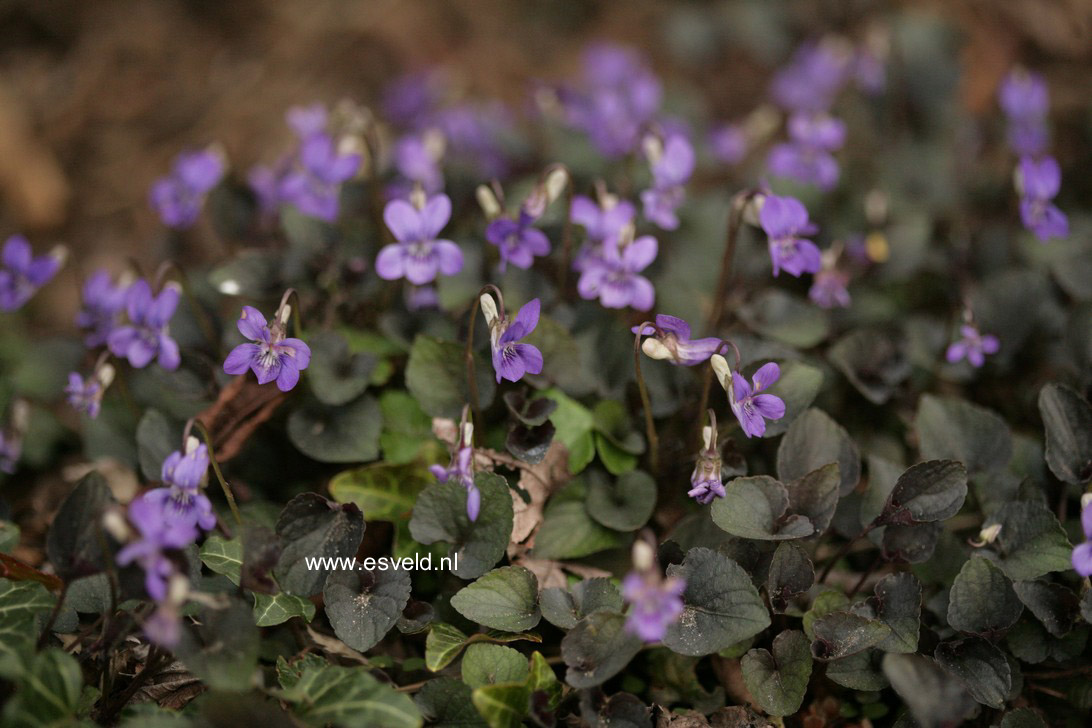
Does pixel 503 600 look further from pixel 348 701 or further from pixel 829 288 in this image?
pixel 829 288

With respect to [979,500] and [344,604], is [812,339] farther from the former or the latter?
[344,604]

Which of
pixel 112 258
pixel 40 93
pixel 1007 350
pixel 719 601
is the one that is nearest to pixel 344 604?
pixel 719 601

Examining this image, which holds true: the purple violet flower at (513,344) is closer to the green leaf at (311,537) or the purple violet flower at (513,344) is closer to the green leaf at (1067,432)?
the green leaf at (311,537)

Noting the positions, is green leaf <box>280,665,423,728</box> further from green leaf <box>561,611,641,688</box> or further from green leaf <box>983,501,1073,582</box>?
green leaf <box>983,501,1073,582</box>

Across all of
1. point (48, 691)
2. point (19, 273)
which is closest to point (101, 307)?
point (19, 273)

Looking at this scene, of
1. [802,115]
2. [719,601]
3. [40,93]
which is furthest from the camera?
[40,93]
